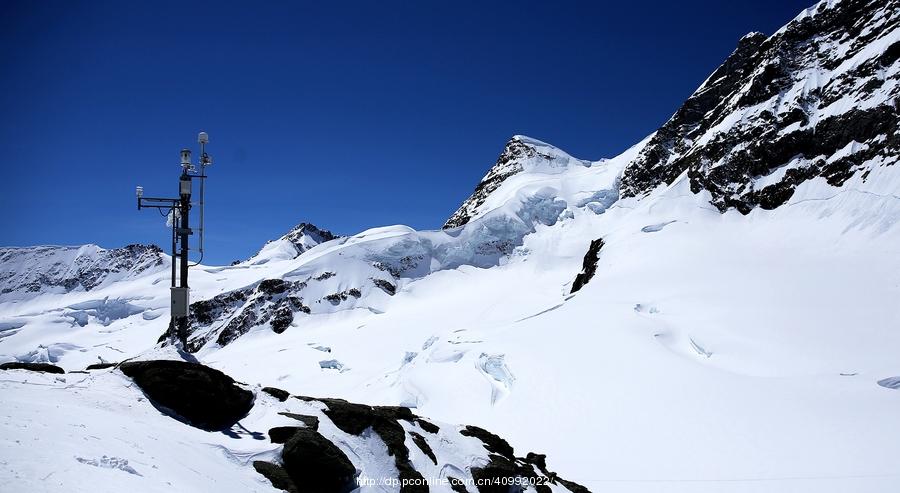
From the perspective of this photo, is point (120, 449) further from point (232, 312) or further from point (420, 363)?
point (232, 312)

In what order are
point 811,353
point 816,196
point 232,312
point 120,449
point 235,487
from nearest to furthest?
1. point 120,449
2. point 235,487
3. point 811,353
4. point 816,196
5. point 232,312

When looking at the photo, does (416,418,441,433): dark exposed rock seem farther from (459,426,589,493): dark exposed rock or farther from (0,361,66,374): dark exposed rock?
(0,361,66,374): dark exposed rock

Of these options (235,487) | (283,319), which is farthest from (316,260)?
(235,487)

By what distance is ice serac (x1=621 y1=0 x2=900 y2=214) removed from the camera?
170 feet

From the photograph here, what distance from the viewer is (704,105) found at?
94.0 metres

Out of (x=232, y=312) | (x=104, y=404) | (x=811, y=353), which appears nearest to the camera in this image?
(x=104, y=404)

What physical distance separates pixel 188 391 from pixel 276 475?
2942mm

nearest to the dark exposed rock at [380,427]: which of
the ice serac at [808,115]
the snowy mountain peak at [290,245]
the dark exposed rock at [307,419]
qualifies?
the dark exposed rock at [307,419]

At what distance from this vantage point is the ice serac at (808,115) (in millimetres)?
51875

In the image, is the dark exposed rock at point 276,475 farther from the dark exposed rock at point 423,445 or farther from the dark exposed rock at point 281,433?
the dark exposed rock at point 423,445

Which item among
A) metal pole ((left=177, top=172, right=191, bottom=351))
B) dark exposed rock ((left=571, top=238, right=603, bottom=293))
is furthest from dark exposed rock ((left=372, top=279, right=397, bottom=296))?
metal pole ((left=177, top=172, right=191, bottom=351))

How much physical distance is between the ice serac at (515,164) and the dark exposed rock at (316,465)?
107489 millimetres

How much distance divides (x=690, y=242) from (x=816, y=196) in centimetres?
1276

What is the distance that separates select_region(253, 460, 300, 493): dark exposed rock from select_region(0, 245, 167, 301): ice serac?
162 metres
